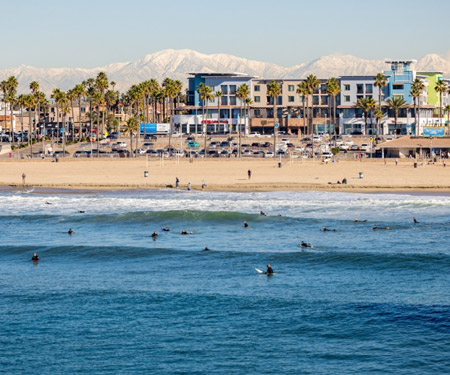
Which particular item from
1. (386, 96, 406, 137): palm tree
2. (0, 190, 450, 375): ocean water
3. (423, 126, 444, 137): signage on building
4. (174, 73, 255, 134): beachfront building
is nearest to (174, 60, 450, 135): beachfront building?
(174, 73, 255, 134): beachfront building

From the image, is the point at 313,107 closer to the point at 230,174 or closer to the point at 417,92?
the point at 417,92

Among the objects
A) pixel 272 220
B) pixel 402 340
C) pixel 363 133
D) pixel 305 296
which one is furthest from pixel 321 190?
pixel 363 133

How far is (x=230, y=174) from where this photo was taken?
96812 millimetres

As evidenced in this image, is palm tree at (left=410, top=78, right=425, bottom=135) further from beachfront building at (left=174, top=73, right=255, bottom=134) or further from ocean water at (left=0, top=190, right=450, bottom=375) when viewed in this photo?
ocean water at (left=0, top=190, right=450, bottom=375)

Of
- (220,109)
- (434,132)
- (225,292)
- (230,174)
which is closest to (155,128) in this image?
(220,109)

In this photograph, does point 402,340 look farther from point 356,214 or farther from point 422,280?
point 356,214

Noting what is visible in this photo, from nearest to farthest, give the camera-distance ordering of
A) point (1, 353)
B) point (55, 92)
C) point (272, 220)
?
point (1, 353)
point (272, 220)
point (55, 92)

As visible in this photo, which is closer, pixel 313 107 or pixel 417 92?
pixel 417 92

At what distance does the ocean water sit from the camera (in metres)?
31.4

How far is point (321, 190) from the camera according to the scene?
81.7 m

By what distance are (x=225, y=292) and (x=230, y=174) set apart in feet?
186

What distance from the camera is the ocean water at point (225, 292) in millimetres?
31402

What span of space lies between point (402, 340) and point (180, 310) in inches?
425

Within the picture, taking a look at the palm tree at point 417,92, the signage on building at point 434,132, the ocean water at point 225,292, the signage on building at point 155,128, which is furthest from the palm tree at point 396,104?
the ocean water at point 225,292
